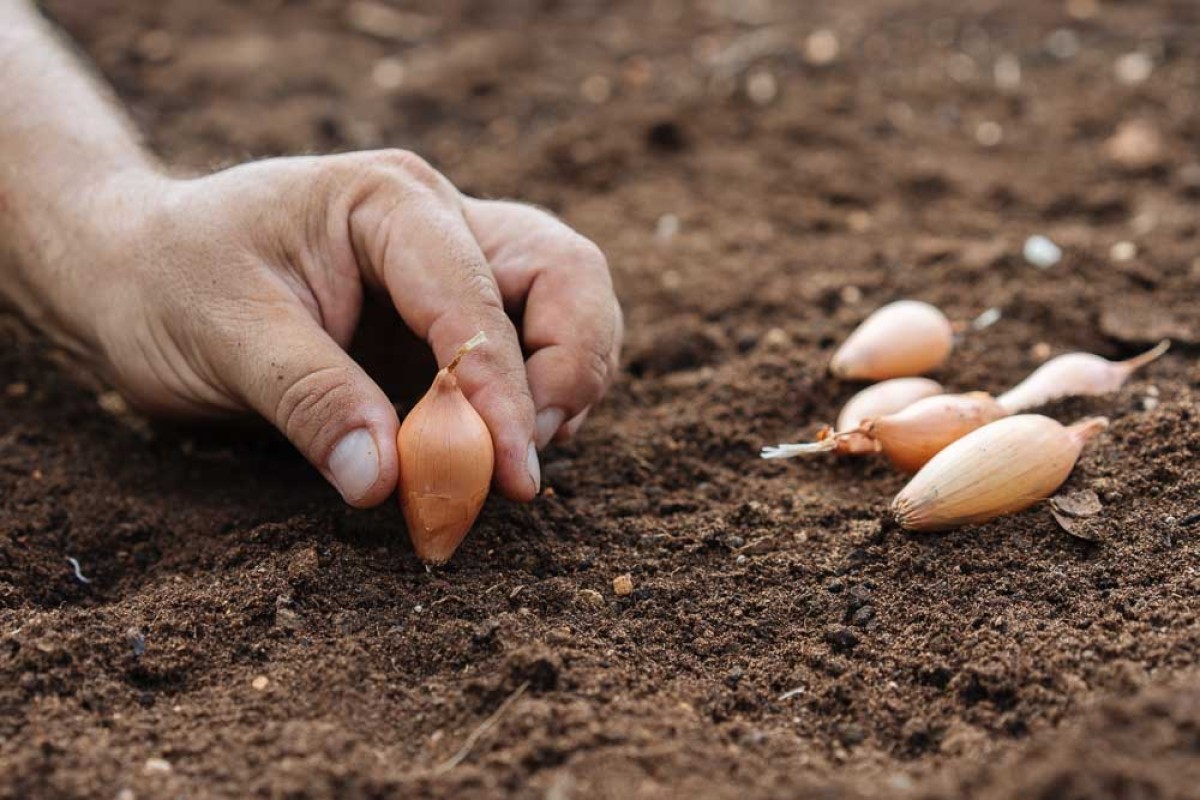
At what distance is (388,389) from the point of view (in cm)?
233

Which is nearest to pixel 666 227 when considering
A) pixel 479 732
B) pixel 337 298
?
pixel 337 298

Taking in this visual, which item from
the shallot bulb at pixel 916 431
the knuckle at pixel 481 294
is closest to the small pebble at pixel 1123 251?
the shallot bulb at pixel 916 431

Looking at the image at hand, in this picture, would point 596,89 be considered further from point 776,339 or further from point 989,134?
point 776,339

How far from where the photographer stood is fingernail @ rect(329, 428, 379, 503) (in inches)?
72.4

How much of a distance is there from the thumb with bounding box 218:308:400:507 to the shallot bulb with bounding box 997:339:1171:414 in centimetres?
122

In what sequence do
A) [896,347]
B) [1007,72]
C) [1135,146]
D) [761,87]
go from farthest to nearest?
[1007,72]
[761,87]
[1135,146]
[896,347]

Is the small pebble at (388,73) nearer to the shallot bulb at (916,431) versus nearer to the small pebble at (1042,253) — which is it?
the small pebble at (1042,253)

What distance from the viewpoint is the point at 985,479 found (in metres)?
1.97

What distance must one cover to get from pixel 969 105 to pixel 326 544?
3.05 meters

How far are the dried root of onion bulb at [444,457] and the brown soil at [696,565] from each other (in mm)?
114

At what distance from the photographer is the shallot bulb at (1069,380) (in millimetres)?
2365

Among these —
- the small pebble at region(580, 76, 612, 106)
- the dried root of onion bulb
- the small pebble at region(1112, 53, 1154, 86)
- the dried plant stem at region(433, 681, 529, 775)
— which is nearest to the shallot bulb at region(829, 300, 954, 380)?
the dried root of onion bulb

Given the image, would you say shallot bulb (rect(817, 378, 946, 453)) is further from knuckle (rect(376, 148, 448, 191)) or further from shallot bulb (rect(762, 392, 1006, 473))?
knuckle (rect(376, 148, 448, 191))

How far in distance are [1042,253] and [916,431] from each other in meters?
1.13
